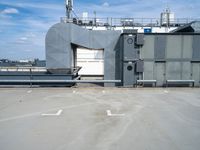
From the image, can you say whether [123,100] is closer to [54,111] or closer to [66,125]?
[54,111]

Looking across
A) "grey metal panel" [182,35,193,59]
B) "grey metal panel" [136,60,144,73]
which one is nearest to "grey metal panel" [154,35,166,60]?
"grey metal panel" [136,60,144,73]

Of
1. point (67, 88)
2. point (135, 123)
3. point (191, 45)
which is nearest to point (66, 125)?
point (135, 123)

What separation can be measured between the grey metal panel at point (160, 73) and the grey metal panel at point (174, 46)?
35.2 inches

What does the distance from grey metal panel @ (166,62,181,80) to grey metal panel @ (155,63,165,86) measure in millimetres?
349

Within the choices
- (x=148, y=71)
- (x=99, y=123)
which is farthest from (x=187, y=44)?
(x=99, y=123)

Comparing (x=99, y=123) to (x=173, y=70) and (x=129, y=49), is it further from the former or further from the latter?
(x=173, y=70)

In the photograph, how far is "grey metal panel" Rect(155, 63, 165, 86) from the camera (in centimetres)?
1318

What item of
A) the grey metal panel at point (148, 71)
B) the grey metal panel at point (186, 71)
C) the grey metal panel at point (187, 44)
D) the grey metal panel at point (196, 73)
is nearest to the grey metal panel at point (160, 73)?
the grey metal panel at point (148, 71)

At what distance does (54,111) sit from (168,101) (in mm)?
5091

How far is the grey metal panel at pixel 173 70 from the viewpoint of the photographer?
43.1 ft

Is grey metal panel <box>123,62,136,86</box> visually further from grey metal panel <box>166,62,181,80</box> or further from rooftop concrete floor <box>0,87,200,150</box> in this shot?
rooftop concrete floor <box>0,87,200,150</box>

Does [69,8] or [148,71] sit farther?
[69,8]

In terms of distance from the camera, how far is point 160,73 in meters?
13.2

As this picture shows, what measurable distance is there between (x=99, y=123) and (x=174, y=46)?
31.5ft
